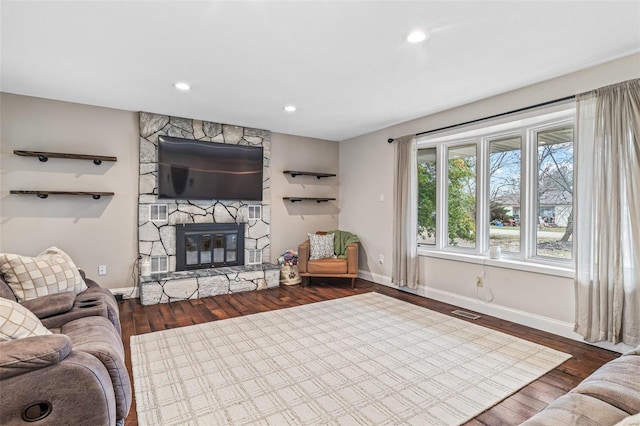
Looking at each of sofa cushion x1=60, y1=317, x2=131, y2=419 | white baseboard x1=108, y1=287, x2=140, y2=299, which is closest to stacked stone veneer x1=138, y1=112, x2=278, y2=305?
white baseboard x1=108, y1=287, x2=140, y2=299

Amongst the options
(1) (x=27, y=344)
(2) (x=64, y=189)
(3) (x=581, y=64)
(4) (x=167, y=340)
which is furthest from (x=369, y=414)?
(2) (x=64, y=189)

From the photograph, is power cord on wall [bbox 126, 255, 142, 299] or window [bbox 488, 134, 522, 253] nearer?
window [bbox 488, 134, 522, 253]

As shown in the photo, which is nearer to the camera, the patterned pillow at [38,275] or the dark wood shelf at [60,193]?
the patterned pillow at [38,275]

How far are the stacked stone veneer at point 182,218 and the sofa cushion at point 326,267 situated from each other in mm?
584

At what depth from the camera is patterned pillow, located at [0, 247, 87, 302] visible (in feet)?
7.66

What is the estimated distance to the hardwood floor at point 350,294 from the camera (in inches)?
79.0

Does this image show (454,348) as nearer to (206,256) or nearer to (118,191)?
(206,256)

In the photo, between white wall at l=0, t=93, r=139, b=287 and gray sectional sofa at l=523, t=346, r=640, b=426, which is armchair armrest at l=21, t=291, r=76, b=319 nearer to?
white wall at l=0, t=93, r=139, b=287

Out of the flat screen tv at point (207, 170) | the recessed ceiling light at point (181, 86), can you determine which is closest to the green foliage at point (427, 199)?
the flat screen tv at point (207, 170)

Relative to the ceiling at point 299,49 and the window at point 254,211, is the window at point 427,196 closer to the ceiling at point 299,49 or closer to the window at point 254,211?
the ceiling at point 299,49

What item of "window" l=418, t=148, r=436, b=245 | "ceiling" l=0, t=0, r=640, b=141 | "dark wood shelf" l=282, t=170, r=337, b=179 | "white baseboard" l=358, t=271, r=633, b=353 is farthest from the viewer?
"dark wood shelf" l=282, t=170, r=337, b=179

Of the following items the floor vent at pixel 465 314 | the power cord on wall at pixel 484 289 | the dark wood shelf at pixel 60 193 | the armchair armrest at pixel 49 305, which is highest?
the dark wood shelf at pixel 60 193

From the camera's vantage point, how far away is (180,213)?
4.63 metres

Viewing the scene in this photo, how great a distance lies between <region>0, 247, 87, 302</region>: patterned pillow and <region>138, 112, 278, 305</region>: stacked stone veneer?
4.44 ft
